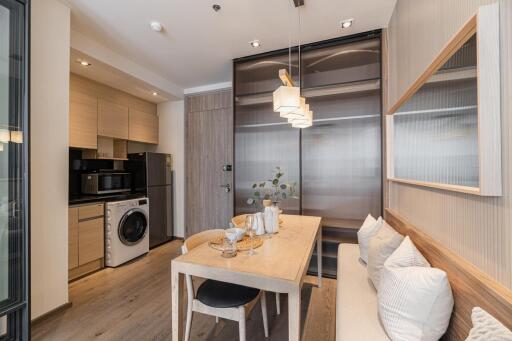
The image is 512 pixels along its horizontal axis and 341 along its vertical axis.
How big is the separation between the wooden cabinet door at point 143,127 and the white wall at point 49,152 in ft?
5.94

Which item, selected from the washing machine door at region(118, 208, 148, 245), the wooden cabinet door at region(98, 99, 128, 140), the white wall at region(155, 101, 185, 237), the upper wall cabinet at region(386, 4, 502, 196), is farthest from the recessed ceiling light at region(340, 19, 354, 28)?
the washing machine door at region(118, 208, 148, 245)

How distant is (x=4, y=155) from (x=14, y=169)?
0.11 meters

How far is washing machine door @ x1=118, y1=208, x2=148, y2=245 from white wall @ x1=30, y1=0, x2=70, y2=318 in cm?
102

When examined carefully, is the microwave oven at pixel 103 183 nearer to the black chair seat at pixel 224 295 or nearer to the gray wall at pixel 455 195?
the black chair seat at pixel 224 295

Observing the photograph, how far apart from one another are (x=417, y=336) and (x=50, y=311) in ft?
8.94

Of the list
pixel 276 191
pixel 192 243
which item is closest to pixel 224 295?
pixel 192 243

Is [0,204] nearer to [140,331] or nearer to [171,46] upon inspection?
[140,331]

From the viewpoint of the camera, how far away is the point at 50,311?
195 cm

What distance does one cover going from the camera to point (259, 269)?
1.19m

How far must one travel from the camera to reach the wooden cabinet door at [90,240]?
2.70 meters

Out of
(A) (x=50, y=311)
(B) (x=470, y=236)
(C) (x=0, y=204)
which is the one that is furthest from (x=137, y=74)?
(B) (x=470, y=236)

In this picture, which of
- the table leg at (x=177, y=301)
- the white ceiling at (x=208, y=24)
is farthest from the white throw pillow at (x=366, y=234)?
the white ceiling at (x=208, y=24)

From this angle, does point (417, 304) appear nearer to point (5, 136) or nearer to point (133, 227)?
point (5, 136)

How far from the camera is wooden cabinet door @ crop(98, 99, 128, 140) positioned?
336cm
